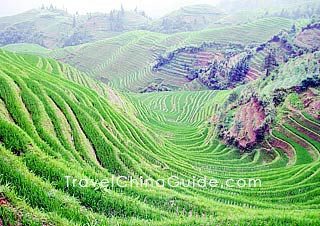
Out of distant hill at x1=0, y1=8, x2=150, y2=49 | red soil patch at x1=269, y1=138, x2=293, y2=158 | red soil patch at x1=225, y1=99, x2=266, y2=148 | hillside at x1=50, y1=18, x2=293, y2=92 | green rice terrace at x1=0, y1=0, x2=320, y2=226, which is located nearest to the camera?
green rice terrace at x1=0, y1=0, x2=320, y2=226

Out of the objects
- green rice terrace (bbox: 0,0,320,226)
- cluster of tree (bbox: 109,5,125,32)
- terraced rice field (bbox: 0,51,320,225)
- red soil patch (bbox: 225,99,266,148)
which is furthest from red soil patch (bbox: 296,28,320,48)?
cluster of tree (bbox: 109,5,125,32)

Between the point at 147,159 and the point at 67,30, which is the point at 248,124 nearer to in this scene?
the point at 147,159

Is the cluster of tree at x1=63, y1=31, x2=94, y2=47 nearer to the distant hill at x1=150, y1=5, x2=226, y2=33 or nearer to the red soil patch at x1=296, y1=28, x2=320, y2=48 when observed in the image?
the distant hill at x1=150, y1=5, x2=226, y2=33

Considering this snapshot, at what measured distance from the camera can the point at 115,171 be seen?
34.5ft

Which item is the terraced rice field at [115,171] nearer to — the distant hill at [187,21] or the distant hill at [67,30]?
the distant hill at [67,30]

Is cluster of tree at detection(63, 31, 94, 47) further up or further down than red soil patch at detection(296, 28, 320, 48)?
further down

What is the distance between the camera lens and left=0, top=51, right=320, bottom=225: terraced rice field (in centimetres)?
588

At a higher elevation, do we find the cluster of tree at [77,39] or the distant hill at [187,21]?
the distant hill at [187,21]

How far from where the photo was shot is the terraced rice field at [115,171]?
588cm

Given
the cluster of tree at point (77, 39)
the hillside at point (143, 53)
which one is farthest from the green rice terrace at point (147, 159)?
the cluster of tree at point (77, 39)

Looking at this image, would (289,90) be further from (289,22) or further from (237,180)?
(289,22)

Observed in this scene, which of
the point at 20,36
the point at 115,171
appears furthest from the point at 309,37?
the point at 20,36

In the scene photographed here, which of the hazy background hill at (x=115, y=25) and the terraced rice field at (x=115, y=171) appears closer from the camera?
the terraced rice field at (x=115, y=171)

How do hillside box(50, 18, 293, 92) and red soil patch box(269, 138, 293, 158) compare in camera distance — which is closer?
red soil patch box(269, 138, 293, 158)
